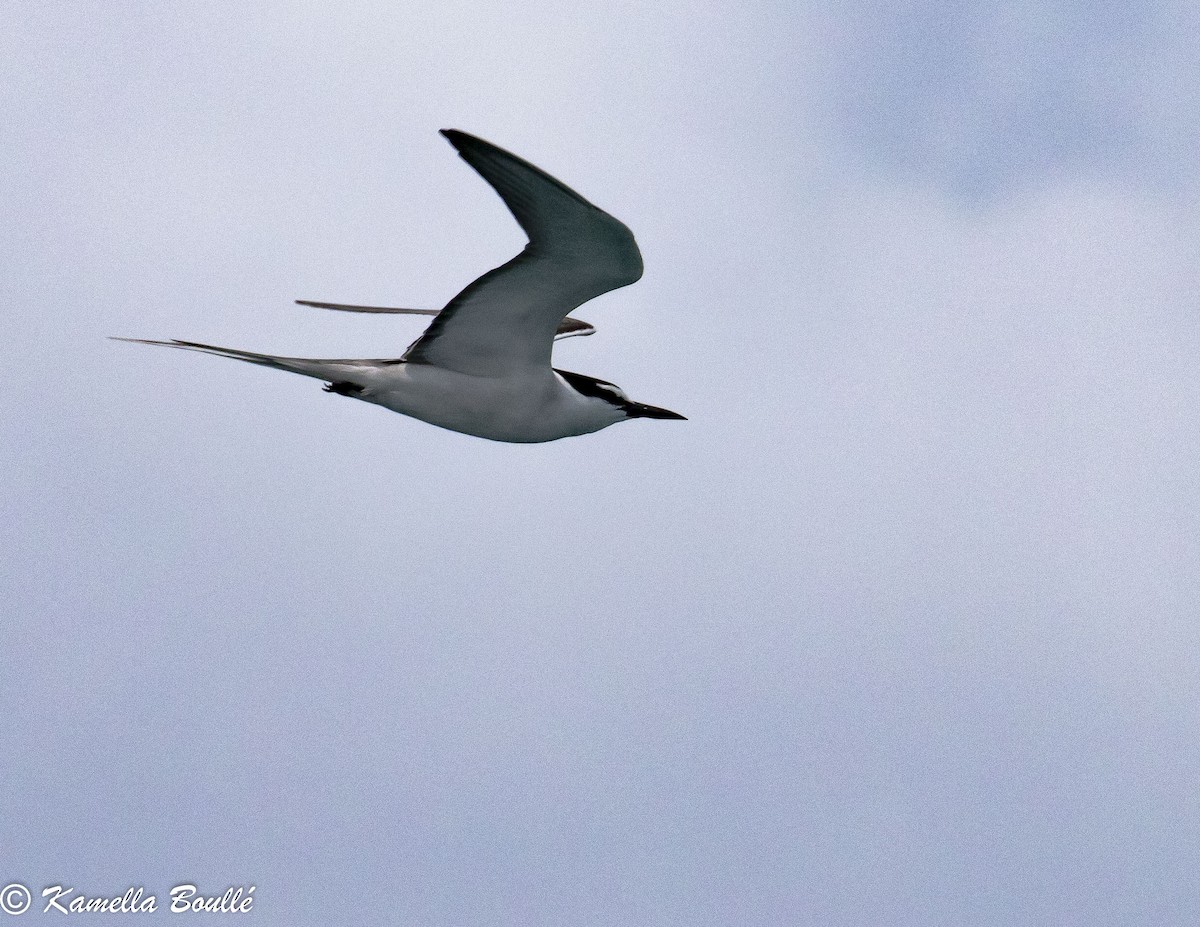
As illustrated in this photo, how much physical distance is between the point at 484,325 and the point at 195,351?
221 cm

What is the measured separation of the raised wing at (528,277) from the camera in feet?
29.8

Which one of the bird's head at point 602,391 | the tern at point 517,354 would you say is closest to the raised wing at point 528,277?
the tern at point 517,354

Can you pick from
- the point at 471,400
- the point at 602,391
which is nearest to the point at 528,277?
the point at 471,400

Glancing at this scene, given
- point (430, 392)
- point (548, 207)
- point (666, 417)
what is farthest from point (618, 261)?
point (666, 417)

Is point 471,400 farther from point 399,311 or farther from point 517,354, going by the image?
point 399,311

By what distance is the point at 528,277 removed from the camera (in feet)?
35.1

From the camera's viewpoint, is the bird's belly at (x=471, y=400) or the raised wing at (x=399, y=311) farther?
the raised wing at (x=399, y=311)

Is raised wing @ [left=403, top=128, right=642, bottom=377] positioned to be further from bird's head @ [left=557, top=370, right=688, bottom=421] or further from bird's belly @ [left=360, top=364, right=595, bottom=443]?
bird's head @ [left=557, top=370, right=688, bottom=421]

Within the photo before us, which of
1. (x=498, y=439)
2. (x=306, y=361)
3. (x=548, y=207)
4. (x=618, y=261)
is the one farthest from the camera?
(x=498, y=439)

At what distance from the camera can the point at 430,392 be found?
11.7 m

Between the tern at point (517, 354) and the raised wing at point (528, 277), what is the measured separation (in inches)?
0.4

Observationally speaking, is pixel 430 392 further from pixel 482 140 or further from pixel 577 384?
pixel 482 140

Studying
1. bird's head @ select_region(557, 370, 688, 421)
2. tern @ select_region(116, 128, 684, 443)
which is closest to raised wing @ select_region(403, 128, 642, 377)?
tern @ select_region(116, 128, 684, 443)

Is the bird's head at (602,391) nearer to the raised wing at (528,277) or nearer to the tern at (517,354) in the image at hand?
the tern at (517,354)
